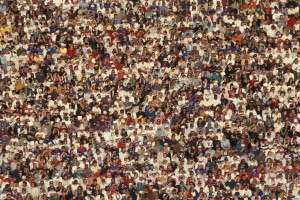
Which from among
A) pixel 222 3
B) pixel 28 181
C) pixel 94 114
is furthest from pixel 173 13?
pixel 28 181

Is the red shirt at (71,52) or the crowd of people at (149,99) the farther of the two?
the red shirt at (71,52)

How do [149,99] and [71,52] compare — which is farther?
[71,52]

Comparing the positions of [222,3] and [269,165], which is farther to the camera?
[222,3]

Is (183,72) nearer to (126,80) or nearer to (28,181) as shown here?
(126,80)

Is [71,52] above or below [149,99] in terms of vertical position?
above

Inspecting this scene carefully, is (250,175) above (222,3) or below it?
below

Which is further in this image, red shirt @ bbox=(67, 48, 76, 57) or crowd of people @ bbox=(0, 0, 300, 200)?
red shirt @ bbox=(67, 48, 76, 57)

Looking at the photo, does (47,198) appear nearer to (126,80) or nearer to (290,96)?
(126,80)
